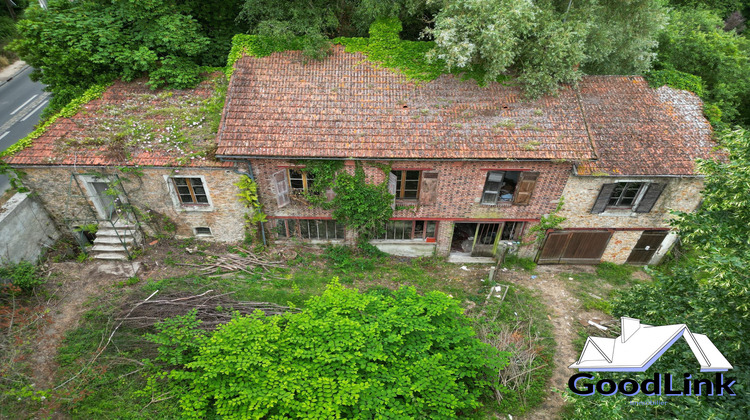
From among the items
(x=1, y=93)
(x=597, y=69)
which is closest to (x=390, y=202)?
(x=597, y=69)

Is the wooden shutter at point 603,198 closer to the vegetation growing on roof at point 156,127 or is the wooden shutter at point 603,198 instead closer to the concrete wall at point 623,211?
the concrete wall at point 623,211

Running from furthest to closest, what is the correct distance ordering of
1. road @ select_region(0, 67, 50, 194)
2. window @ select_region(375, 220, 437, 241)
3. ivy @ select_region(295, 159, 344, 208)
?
road @ select_region(0, 67, 50, 194), window @ select_region(375, 220, 437, 241), ivy @ select_region(295, 159, 344, 208)

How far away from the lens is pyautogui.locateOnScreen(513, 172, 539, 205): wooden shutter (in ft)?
45.2

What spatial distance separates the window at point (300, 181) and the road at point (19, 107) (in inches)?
634

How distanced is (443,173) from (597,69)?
1039 cm

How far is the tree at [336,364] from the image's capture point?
879cm

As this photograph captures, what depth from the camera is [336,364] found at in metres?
9.37

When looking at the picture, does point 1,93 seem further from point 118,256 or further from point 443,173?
point 443,173

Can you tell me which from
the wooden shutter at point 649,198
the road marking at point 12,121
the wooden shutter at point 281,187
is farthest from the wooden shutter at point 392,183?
the road marking at point 12,121

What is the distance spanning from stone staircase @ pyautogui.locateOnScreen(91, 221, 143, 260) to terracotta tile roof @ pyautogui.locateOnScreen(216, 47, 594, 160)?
5.41 m

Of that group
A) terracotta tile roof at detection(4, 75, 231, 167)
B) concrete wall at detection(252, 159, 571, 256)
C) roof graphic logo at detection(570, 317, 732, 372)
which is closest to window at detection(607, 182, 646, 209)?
concrete wall at detection(252, 159, 571, 256)

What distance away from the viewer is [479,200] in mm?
14359

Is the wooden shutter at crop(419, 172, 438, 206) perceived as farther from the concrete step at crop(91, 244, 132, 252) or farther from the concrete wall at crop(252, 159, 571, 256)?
the concrete step at crop(91, 244, 132, 252)

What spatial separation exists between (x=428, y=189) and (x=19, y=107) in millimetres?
27356
